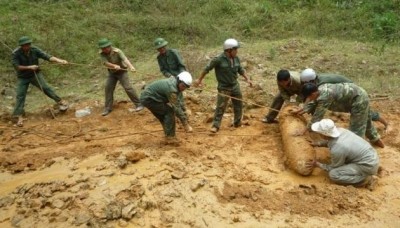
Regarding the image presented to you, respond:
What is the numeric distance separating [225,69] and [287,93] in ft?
3.49

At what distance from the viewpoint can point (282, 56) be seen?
1107 cm

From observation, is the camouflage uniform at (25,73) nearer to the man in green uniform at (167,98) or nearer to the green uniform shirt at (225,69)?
the man in green uniform at (167,98)

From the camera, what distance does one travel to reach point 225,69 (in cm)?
738

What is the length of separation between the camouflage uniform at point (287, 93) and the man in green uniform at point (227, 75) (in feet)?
1.89

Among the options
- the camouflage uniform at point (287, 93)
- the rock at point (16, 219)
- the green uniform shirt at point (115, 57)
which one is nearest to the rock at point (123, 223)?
the rock at point (16, 219)

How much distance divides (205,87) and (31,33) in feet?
18.6

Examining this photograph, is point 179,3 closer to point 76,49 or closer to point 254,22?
point 254,22

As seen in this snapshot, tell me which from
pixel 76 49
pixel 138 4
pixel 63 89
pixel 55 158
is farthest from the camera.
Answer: pixel 138 4

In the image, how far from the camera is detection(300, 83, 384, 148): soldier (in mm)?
6434

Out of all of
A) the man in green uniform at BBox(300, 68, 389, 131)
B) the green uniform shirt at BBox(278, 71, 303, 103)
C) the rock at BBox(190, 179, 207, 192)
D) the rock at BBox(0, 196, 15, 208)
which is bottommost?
the rock at BBox(0, 196, 15, 208)

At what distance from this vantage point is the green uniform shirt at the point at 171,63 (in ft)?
26.5

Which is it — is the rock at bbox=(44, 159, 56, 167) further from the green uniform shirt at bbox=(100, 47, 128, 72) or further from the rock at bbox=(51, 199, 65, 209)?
the green uniform shirt at bbox=(100, 47, 128, 72)

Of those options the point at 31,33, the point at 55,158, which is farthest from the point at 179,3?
the point at 55,158

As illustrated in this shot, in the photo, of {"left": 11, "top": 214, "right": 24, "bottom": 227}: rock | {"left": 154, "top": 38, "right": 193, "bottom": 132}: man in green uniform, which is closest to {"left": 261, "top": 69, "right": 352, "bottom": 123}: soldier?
{"left": 154, "top": 38, "right": 193, "bottom": 132}: man in green uniform
